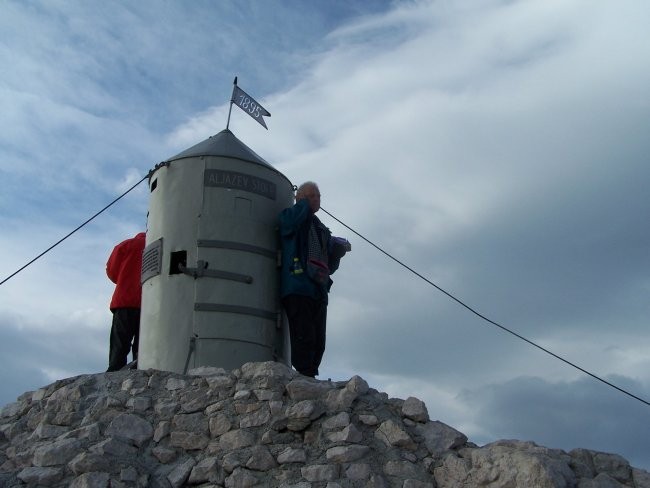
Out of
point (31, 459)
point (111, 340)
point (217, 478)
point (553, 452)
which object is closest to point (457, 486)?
point (553, 452)

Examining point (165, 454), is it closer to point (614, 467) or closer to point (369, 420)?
point (369, 420)

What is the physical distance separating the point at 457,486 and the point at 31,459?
3347 millimetres

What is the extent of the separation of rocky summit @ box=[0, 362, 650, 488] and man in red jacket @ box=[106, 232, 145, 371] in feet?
5.56

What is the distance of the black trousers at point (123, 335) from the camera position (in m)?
8.78

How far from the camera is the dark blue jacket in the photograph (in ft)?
26.4

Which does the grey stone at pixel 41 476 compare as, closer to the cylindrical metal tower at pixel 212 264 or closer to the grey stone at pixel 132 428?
the grey stone at pixel 132 428

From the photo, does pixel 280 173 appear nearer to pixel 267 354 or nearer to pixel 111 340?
pixel 267 354

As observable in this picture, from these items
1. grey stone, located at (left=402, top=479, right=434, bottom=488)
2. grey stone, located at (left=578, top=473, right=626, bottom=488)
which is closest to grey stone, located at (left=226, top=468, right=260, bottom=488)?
grey stone, located at (left=402, top=479, right=434, bottom=488)

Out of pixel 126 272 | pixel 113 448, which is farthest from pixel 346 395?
pixel 126 272

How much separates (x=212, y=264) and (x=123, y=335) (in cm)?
163

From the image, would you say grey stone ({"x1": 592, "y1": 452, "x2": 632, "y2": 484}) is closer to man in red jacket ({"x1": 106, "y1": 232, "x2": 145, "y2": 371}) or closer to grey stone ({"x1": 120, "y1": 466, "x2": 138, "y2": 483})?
grey stone ({"x1": 120, "y1": 466, "x2": 138, "y2": 483})

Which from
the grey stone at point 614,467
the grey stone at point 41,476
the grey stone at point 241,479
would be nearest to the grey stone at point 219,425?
the grey stone at point 241,479

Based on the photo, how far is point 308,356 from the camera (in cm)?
799

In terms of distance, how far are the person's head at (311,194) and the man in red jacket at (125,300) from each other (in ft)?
6.93
